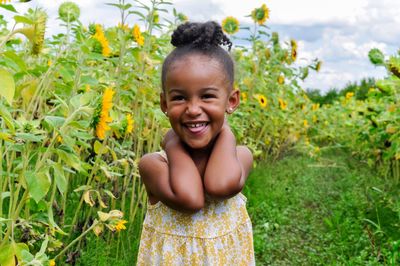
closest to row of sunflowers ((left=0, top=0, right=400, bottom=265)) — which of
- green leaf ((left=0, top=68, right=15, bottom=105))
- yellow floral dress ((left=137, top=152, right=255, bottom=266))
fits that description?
green leaf ((left=0, top=68, right=15, bottom=105))

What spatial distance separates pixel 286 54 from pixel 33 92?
A: 3.08m

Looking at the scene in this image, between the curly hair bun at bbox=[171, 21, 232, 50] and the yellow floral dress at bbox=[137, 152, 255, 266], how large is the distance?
0.91ft

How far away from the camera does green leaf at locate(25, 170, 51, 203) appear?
4.53 feet

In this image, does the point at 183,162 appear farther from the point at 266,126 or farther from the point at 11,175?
the point at 266,126

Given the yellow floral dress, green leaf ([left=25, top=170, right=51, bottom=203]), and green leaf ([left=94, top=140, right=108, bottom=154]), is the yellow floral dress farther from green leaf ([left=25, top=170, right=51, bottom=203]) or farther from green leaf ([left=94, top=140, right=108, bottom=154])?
green leaf ([left=94, top=140, right=108, bottom=154])

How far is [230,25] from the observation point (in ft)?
12.7

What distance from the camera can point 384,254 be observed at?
2615mm

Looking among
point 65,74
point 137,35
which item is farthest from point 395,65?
point 65,74

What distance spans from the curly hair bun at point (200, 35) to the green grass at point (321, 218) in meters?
1.31

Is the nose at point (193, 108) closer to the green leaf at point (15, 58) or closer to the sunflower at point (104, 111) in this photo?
the sunflower at point (104, 111)

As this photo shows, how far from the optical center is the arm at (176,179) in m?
1.40

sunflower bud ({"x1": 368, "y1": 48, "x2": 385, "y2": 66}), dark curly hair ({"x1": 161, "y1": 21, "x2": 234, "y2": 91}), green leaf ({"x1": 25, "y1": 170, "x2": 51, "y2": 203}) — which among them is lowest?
sunflower bud ({"x1": 368, "y1": 48, "x2": 385, "y2": 66})

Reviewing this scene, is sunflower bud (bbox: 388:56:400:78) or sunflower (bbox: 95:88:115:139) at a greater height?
sunflower (bbox: 95:88:115:139)

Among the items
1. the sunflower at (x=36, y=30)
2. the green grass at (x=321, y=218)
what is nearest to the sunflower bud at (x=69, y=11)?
the sunflower at (x=36, y=30)
